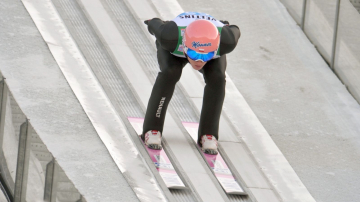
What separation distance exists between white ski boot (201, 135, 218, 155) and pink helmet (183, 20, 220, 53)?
2.77ft

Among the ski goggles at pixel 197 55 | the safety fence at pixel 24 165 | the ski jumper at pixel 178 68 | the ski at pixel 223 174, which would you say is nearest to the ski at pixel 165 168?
the ski jumper at pixel 178 68

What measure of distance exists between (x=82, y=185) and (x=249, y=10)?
4061mm

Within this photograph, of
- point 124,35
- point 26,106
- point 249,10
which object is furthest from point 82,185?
point 249,10

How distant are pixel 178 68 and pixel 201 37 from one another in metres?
0.43

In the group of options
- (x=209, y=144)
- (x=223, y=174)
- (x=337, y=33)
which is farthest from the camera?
(x=337, y=33)

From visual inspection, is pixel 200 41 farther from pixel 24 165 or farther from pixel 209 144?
pixel 24 165

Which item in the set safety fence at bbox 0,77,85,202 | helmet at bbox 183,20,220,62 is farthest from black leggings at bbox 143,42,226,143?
Answer: safety fence at bbox 0,77,85,202

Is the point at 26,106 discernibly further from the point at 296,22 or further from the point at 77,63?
the point at 296,22

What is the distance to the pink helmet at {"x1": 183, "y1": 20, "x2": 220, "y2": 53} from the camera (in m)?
4.86

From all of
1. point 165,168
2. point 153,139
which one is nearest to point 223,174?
point 165,168

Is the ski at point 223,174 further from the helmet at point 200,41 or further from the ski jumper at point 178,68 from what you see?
the helmet at point 200,41

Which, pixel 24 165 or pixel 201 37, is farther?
pixel 201 37

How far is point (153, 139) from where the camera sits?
5387 mm

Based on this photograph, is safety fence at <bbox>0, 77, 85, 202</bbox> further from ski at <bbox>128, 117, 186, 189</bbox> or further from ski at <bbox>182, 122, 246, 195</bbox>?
ski at <bbox>182, 122, 246, 195</bbox>
